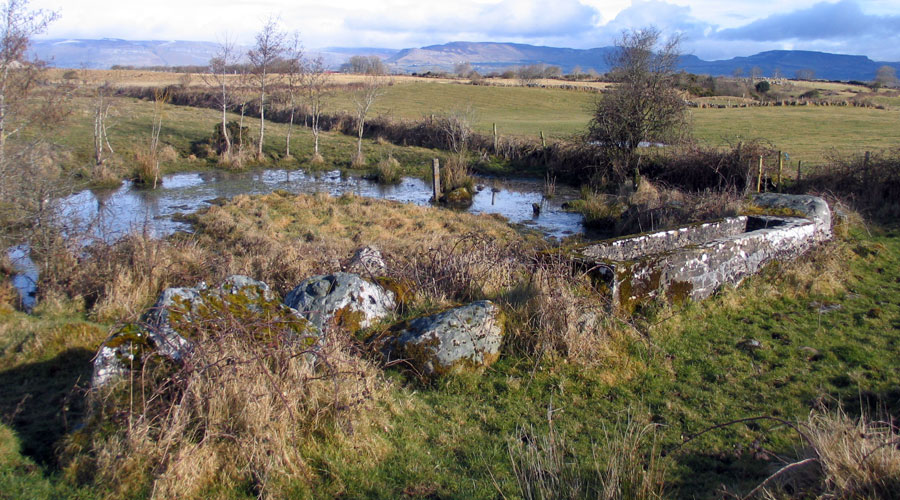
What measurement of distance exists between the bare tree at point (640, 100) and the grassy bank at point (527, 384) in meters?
12.5

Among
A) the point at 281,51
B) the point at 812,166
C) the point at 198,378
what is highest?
the point at 281,51

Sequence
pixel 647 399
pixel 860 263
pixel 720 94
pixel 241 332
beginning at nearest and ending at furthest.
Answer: pixel 241 332 → pixel 647 399 → pixel 860 263 → pixel 720 94

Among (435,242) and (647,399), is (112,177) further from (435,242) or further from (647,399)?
(647,399)

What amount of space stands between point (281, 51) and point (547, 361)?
29.1m

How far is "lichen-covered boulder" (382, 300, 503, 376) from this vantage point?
20.4 feet

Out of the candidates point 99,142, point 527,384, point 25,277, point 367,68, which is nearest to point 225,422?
point 527,384

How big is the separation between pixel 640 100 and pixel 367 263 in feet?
57.5

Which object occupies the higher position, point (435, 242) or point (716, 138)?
point (716, 138)

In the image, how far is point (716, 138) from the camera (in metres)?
31.1

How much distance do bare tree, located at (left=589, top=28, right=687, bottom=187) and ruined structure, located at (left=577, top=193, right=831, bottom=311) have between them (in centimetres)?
1076

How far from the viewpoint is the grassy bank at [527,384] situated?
4203 mm

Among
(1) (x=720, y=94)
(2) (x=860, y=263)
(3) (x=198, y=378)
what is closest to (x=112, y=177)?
(3) (x=198, y=378)

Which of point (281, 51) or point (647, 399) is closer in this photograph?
point (647, 399)

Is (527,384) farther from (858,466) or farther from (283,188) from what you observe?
(283,188)
